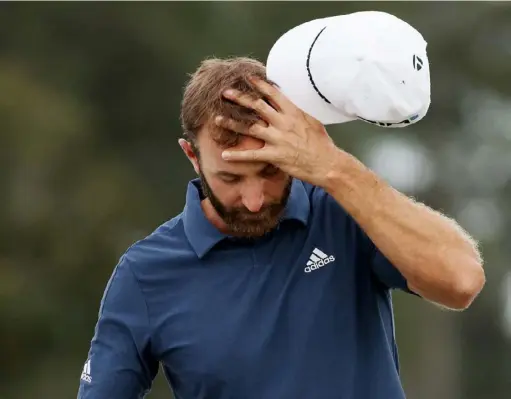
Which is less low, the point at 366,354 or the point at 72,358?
the point at 366,354

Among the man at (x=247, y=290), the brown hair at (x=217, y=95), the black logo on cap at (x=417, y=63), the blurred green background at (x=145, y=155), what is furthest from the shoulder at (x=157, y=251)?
the blurred green background at (x=145, y=155)

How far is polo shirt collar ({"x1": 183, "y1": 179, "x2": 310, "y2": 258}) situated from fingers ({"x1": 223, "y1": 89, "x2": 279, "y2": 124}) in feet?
1.10

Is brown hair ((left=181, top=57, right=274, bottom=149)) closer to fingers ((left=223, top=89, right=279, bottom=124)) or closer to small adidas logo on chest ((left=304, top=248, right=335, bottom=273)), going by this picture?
fingers ((left=223, top=89, right=279, bottom=124))

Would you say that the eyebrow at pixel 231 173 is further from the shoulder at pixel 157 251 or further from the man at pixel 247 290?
the shoulder at pixel 157 251

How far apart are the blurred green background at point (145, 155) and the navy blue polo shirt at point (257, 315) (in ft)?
35.7

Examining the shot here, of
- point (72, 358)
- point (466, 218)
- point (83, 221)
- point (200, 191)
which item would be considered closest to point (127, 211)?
point (83, 221)

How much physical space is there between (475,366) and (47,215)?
572 cm

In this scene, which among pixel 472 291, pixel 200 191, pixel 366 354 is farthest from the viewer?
pixel 200 191

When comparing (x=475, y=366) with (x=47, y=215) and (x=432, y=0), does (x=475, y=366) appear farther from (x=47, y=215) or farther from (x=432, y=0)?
(x=47, y=215)

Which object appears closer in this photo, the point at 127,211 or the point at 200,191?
the point at 200,191

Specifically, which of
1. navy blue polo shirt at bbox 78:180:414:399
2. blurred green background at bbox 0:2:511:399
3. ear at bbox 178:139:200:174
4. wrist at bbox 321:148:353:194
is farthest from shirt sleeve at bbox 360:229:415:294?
blurred green background at bbox 0:2:511:399

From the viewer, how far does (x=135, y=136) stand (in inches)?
627

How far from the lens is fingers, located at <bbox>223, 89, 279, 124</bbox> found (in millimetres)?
3107

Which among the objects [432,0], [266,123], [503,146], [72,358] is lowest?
[72,358]
